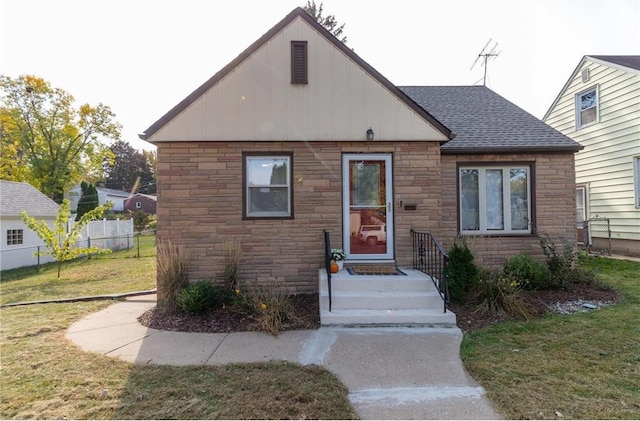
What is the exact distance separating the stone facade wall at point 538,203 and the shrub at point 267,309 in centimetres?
414

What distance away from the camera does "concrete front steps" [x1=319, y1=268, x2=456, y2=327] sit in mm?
5012

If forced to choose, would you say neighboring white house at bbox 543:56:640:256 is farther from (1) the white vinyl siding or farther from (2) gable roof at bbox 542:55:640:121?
(1) the white vinyl siding

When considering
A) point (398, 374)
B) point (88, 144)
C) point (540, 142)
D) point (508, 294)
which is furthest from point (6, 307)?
point (88, 144)

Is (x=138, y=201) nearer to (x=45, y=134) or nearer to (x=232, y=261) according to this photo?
(x=45, y=134)

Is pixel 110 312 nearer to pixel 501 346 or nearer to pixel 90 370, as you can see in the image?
pixel 90 370

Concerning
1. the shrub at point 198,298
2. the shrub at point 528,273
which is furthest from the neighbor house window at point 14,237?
the shrub at point 528,273

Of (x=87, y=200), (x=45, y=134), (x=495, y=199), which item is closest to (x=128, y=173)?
(x=45, y=134)

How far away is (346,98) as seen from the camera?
21.6 feet

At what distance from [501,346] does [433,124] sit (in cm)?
428

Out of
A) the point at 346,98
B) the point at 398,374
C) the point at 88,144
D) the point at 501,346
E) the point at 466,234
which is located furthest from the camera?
the point at 88,144

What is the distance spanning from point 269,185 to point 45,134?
2860 cm

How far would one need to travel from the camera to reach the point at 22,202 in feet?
54.2

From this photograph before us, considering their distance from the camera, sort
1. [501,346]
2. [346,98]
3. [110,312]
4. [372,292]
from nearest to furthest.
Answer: [501,346] → [372,292] → [110,312] → [346,98]

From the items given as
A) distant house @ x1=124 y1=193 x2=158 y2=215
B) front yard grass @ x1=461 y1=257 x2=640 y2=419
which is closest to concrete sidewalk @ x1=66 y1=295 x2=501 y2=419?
front yard grass @ x1=461 y1=257 x2=640 y2=419
